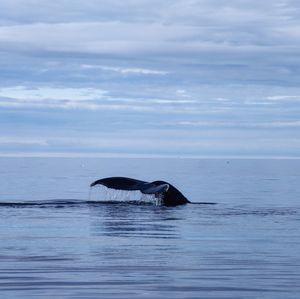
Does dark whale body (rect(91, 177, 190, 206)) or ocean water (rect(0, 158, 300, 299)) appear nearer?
ocean water (rect(0, 158, 300, 299))

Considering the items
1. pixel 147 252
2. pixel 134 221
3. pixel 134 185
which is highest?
pixel 134 185

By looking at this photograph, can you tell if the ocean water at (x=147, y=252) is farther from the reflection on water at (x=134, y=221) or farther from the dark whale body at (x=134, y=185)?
the dark whale body at (x=134, y=185)

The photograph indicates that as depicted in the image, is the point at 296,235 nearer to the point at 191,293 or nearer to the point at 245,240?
the point at 245,240

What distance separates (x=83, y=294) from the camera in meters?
11.9

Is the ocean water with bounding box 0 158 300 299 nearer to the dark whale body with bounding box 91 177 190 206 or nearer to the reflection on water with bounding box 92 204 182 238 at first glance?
the reflection on water with bounding box 92 204 182 238

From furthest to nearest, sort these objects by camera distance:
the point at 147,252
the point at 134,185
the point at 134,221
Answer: the point at 134,185 → the point at 134,221 → the point at 147,252

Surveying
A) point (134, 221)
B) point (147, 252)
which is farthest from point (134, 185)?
point (147, 252)

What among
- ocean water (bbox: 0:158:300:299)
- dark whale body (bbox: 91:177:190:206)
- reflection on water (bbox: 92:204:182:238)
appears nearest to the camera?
ocean water (bbox: 0:158:300:299)

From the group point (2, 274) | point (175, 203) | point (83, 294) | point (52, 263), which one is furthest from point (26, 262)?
point (175, 203)

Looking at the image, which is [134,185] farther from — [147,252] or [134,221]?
[147,252]

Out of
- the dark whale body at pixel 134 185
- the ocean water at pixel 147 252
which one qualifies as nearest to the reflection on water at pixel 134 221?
the ocean water at pixel 147 252

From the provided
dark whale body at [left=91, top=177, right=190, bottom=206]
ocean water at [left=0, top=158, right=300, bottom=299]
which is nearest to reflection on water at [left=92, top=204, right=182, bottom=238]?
ocean water at [left=0, top=158, right=300, bottom=299]

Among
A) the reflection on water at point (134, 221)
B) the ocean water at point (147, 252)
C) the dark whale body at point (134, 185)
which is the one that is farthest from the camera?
the dark whale body at point (134, 185)

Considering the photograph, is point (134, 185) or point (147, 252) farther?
point (134, 185)
